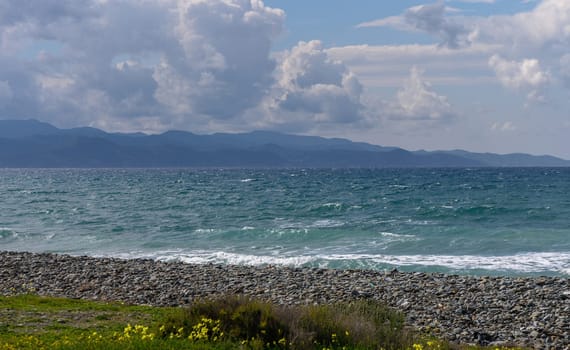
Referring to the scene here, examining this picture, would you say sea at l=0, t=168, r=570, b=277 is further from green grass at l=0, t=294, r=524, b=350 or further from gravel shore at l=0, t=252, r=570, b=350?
green grass at l=0, t=294, r=524, b=350

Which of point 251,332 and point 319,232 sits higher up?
point 251,332

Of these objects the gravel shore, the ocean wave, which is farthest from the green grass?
the ocean wave

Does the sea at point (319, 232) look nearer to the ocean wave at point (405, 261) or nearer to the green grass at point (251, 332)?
the ocean wave at point (405, 261)

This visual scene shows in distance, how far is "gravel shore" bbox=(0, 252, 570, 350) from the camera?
16031mm

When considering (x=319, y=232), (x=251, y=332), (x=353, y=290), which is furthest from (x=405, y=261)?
(x=251, y=332)

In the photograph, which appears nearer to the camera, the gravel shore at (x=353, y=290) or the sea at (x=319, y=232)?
the gravel shore at (x=353, y=290)

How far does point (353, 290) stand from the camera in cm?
2031

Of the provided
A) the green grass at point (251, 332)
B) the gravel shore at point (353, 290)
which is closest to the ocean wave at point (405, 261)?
the gravel shore at point (353, 290)

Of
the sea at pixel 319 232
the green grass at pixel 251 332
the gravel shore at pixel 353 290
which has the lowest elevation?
the sea at pixel 319 232

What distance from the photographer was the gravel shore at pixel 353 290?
1603cm

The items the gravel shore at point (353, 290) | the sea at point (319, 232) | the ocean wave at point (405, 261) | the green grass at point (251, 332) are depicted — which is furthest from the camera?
the sea at point (319, 232)

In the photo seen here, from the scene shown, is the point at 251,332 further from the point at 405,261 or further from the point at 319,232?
the point at 319,232

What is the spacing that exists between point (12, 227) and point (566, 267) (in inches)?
1631

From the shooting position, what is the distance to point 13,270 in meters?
26.2
